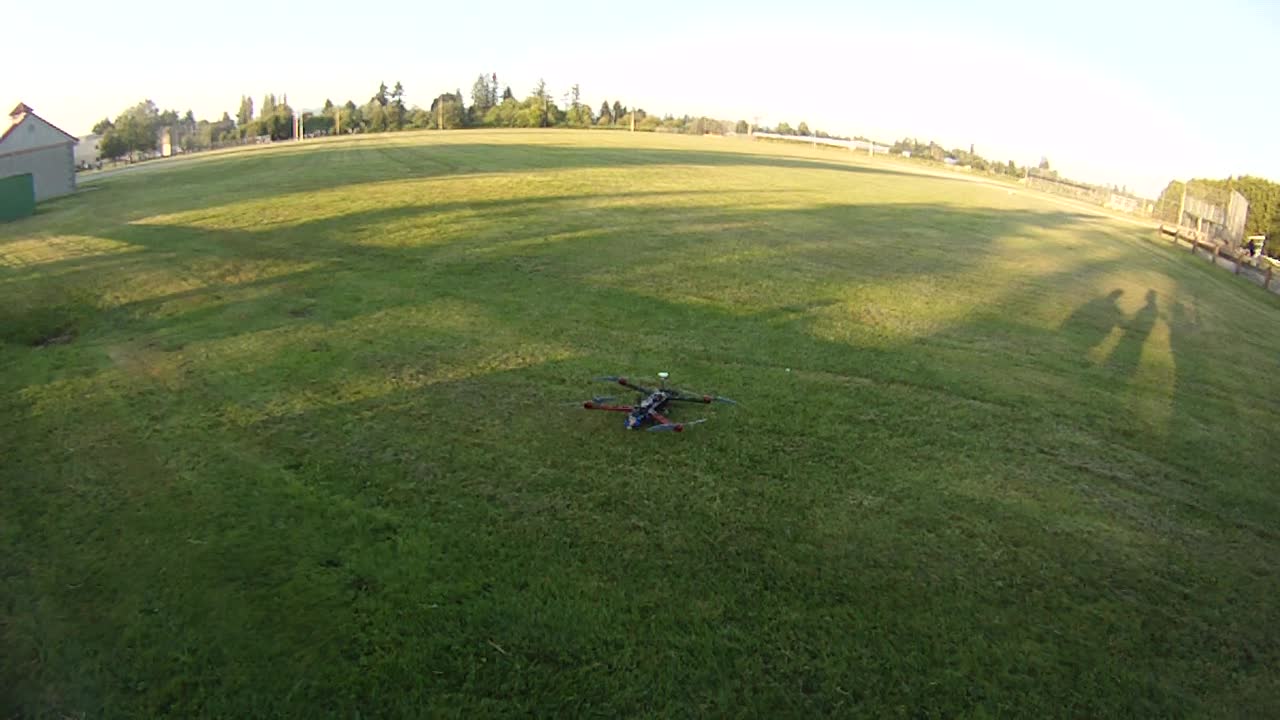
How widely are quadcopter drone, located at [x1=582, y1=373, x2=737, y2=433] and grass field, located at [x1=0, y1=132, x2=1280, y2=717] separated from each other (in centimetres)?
16

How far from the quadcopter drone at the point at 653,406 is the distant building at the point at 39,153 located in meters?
29.5

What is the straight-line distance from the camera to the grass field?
4.81 metres

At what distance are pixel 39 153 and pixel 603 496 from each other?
109ft

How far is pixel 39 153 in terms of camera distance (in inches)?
1097

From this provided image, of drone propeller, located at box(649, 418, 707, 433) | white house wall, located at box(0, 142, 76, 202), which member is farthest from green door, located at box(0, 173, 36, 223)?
drone propeller, located at box(649, 418, 707, 433)

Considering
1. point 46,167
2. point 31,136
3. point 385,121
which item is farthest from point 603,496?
point 385,121

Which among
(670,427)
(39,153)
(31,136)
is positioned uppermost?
(31,136)

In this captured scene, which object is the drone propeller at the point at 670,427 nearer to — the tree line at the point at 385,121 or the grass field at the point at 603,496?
the grass field at the point at 603,496

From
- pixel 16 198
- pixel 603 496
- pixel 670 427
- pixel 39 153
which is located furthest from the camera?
pixel 39 153

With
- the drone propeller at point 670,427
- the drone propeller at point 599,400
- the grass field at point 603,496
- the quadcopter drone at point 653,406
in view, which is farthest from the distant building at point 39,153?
the drone propeller at point 670,427

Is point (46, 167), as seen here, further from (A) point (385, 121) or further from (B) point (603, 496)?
(A) point (385, 121)

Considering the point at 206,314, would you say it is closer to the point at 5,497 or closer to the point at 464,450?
the point at 5,497

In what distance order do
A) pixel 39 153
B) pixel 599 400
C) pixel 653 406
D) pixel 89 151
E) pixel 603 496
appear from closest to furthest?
pixel 603 496, pixel 653 406, pixel 599 400, pixel 39 153, pixel 89 151

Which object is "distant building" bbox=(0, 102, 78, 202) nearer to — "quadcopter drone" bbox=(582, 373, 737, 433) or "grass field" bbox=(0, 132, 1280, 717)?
"grass field" bbox=(0, 132, 1280, 717)
